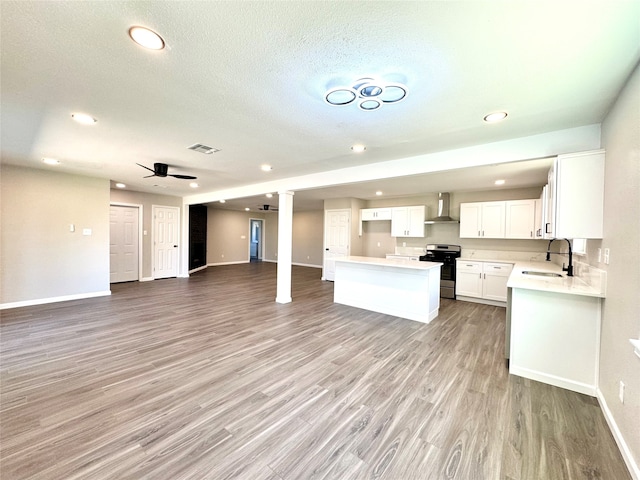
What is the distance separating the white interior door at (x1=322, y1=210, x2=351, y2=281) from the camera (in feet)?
25.8

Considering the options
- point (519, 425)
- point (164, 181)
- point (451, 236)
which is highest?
point (164, 181)

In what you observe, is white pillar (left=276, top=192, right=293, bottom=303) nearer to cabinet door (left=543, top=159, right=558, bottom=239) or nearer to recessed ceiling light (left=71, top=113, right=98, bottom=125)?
recessed ceiling light (left=71, top=113, right=98, bottom=125)

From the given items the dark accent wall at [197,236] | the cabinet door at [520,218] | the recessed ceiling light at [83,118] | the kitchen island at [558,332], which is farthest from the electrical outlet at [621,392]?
the dark accent wall at [197,236]

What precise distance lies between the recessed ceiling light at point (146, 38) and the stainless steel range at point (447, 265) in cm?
602

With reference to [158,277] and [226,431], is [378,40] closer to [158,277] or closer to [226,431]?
[226,431]

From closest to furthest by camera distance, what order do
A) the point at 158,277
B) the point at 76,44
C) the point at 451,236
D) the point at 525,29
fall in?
1. the point at 525,29
2. the point at 76,44
3. the point at 451,236
4. the point at 158,277

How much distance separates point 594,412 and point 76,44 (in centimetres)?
457

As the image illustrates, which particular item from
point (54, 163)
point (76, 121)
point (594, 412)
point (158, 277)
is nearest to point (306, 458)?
point (594, 412)

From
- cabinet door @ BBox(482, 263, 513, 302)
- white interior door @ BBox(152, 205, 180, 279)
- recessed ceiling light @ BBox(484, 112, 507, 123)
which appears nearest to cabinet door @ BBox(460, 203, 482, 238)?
cabinet door @ BBox(482, 263, 513, 302)

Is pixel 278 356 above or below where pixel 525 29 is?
below

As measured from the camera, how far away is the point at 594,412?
6.99ft

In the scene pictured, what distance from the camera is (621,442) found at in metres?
1.74

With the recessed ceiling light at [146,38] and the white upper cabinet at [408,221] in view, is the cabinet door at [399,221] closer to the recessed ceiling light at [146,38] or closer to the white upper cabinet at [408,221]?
the white upper cabinet at [408,221]

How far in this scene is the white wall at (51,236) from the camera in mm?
4629
